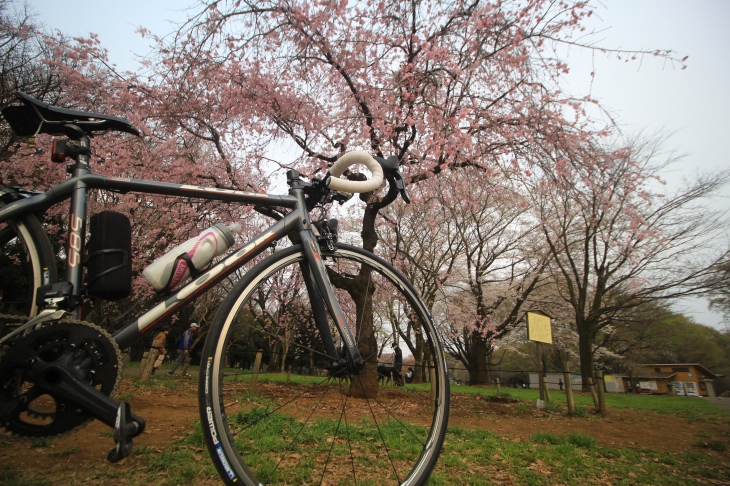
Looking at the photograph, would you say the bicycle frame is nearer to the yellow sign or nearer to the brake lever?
the brake lever

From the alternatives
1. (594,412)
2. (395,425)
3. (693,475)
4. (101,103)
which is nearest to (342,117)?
(101,103)

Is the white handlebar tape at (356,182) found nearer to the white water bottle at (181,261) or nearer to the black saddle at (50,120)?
the white water bottle at (181,261)

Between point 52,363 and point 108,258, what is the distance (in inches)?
18.6

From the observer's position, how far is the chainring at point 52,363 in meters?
1.47

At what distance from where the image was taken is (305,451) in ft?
10.1

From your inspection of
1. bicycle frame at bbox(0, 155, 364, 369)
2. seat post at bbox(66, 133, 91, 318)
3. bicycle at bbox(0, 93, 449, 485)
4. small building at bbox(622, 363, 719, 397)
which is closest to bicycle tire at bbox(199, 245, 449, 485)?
bicycle at bbox(0, 93, 449, 485)

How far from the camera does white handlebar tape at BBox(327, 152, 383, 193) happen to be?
2076 millimetres

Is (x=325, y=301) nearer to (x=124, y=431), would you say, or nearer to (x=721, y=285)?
(x=124, y=431)

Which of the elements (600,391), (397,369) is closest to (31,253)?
(397,369)

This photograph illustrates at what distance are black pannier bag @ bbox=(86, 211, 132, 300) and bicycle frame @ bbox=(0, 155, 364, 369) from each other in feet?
0.24

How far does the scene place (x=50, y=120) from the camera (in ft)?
6.29

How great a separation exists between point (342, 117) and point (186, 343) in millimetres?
9103

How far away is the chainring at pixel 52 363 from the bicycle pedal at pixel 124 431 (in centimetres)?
16

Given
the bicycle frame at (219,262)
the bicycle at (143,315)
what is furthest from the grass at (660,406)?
the bicycle frame at (219,262)
